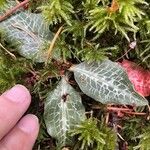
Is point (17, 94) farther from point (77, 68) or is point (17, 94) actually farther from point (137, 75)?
point (137, 75)

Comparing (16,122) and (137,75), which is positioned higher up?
(16,122)

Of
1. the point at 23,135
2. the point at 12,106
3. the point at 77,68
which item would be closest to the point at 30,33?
the point at 77,68

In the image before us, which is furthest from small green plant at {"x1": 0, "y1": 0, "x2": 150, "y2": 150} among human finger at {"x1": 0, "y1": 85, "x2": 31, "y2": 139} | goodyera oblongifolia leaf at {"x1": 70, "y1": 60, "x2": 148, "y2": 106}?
human finger at {"x1": 0, "y1": 85, "x2": 31, "y2": 139}

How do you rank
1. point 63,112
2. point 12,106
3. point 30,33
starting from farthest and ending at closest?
point 30,33 < point 63,112 < point 12,106

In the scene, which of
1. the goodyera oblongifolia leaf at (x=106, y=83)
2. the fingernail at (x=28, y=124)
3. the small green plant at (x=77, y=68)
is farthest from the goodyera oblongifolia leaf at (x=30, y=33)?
the fingernail at (x=28, y=124)

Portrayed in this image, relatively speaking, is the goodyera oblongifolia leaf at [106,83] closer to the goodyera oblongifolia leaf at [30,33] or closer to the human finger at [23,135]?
the goodyera oblongifolia leaf at [30,33]

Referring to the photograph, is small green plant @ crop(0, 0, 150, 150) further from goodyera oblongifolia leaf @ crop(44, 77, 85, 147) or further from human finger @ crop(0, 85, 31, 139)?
human finger @ crop(0, 85, 31, 139)

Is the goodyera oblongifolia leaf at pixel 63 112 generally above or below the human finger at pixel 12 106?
below

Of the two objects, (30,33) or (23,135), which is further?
(30,33)
